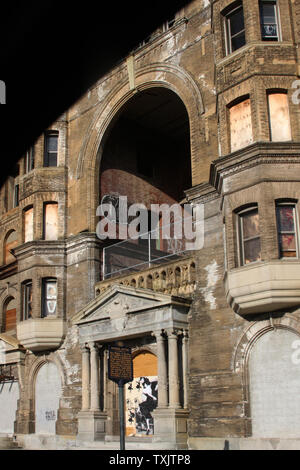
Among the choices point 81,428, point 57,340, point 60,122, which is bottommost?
point 81,428

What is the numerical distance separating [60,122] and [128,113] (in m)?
3.16

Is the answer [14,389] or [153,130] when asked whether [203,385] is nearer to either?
[14,389]

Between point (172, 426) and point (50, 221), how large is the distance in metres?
11.5

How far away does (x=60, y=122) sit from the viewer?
2794 cm

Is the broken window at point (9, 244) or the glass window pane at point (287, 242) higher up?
the broken window at point (9, 244)

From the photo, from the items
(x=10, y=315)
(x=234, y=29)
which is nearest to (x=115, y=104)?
(x=234, y=29)

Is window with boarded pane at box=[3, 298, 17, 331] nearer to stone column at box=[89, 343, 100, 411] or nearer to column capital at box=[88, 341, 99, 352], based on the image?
column capital at box=[88, 341, 99, 352]

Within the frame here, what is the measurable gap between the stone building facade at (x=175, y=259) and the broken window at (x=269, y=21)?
5cm

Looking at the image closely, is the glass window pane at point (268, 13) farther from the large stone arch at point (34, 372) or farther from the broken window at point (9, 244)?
the broken window at point (9, 244)

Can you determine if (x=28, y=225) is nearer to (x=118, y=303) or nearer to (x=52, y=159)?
(x=52, y=159)

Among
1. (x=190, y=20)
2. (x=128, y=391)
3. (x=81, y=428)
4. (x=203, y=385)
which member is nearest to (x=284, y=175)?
(x=203, y=385)

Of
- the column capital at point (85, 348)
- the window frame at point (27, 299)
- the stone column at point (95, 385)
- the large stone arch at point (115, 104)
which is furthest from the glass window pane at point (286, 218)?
the window frame at point (27, 299)

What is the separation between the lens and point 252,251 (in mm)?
17969

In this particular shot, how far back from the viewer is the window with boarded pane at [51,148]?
27875mm
